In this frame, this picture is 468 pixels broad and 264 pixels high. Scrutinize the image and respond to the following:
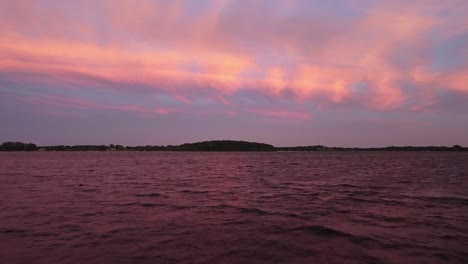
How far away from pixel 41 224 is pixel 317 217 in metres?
12.9

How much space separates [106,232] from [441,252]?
485 inches

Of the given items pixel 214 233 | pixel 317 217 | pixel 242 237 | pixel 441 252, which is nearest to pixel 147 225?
pixel 214 233

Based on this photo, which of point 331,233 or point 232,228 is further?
point 232,228

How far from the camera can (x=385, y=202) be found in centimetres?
2258

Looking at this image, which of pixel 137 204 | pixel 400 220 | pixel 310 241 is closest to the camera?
pixel 310 241

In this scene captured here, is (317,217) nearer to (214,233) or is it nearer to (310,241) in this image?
(310,241)

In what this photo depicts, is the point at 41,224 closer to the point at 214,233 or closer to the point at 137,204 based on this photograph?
the point at 137,204

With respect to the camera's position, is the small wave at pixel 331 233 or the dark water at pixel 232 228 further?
the small wave at pixel 331 233

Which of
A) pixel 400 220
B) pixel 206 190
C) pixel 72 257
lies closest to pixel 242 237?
pixel 72 257

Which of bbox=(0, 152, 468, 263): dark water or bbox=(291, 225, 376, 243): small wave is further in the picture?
bbox=(291, 225, 376, 243): small wave

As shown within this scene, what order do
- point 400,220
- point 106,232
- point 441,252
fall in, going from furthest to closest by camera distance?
point 400,220, point 106,232, point 441,252

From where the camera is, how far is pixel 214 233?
14359 millimetres

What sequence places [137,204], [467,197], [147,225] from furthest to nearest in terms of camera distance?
[467,197], [137,204], [147,225]

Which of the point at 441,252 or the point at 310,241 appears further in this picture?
the point at 310,241
